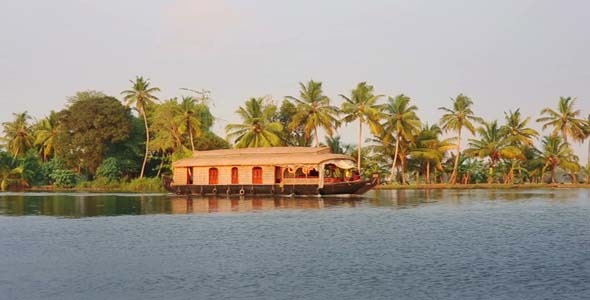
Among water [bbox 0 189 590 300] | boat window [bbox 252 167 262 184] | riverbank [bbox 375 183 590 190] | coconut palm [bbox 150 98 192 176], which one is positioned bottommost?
water [bbox 0 189 590 300]

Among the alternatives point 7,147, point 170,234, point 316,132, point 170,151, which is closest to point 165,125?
Result: point 170,151

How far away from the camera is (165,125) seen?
172 ft

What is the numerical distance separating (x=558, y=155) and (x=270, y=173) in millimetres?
28278

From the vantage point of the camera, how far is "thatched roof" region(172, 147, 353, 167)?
3628cm

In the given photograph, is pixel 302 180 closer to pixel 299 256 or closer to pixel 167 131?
pixel 167 131

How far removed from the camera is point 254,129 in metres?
49.2

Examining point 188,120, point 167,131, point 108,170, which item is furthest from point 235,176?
point 108,170

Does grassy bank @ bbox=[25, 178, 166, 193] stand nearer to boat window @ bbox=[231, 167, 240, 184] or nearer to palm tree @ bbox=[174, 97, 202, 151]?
palm tree @ bbox=[174, 97, 202, 151]

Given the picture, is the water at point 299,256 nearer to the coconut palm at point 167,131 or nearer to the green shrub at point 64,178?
the coconut palm at point 167,131

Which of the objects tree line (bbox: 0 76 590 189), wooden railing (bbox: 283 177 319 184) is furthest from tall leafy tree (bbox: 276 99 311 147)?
wooden railing (bbox: 283 177 319 184)

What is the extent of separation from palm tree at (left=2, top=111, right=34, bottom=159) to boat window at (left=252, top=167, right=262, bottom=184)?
33.4 metres

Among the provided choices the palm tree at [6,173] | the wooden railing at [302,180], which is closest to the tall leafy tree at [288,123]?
the wooden railing at [302,180]

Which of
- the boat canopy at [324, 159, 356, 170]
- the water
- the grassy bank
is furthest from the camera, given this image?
the grassy bank

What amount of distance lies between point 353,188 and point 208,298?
26.4 m
